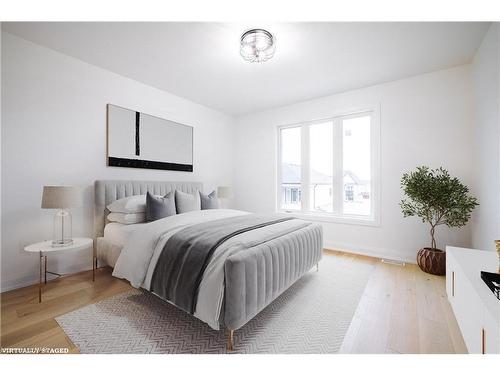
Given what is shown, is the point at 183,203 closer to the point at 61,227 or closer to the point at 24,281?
the point at 61,227

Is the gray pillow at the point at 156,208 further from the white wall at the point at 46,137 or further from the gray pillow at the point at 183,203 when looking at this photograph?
the white wall at the point at 46,137

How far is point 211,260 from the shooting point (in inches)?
62.7

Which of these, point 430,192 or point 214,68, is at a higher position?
point 214,68

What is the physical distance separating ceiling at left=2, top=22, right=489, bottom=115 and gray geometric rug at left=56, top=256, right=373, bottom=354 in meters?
2.64

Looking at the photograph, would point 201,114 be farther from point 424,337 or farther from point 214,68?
point 424,337

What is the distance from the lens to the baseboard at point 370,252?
10.3 ft

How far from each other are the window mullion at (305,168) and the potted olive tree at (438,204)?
1674 millimetres

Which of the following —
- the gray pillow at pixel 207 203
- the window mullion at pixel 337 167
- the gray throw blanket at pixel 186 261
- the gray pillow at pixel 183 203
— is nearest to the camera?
the gray throw blanket at pixel 186 261

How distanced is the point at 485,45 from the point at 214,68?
2.99 meters

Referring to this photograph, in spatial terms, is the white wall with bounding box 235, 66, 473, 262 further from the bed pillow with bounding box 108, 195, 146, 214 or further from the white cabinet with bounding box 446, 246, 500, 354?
the bed pillow with bounding box 108, 195, 146, 214

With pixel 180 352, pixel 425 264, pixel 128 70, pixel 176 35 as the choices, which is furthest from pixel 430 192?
pixel 128 70

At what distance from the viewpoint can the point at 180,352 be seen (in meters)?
1.41

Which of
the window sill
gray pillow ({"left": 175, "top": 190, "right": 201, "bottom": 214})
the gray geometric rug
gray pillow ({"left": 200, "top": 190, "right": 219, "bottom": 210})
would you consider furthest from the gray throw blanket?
the window sill

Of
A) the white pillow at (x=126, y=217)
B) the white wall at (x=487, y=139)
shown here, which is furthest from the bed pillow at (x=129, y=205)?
the white wall at (x=487, y=139)
